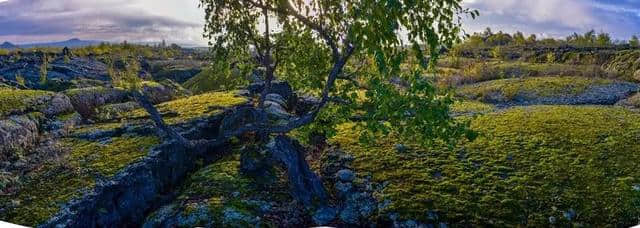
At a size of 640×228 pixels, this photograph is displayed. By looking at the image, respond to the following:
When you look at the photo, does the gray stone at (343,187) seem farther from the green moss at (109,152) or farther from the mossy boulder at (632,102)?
the mossy boulder at (632,102)

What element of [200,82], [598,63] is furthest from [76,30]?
[200,82]

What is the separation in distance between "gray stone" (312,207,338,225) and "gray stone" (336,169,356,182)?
1.02 m

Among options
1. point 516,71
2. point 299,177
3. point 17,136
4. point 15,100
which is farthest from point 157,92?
point 516,71

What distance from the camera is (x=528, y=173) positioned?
819cm

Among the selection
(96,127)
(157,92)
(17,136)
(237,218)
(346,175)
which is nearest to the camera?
(17,136)

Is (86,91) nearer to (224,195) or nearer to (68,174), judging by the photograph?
(68,174)

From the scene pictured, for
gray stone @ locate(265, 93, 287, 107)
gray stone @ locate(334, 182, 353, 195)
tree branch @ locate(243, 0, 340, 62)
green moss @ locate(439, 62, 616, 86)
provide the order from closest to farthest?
tree branch @ locate(243, 0, 340, 62) < gray stone @ locate(334, 182, 353, 195) < green moss @ locate(439, 62, 616, 86) < gray stone @ locate(265, 93, 287, 107)

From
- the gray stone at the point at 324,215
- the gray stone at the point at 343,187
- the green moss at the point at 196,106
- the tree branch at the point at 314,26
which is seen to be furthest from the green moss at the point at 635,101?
the green moss at the point at 196,106

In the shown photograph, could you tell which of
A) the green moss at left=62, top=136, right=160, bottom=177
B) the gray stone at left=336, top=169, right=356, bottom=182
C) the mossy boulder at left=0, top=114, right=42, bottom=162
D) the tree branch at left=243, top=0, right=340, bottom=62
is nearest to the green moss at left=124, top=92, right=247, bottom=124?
the green moss at left=62, top=136, right=160, bottom=177

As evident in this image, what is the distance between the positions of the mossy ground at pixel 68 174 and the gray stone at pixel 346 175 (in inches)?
145

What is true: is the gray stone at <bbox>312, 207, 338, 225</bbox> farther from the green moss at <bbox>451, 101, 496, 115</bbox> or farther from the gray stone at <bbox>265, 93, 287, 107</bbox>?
the green moss at <bbox>451, 101, 496, 115</bbox>

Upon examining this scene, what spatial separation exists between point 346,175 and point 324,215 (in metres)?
1.34

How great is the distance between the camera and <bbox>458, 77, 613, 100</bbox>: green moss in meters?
11.7

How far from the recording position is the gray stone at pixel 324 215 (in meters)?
7.90
